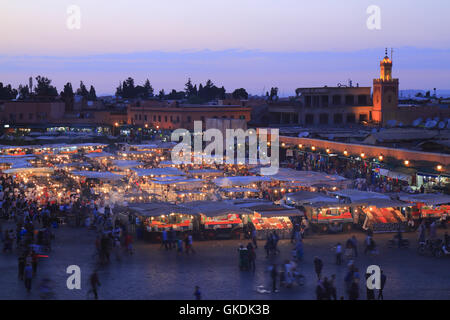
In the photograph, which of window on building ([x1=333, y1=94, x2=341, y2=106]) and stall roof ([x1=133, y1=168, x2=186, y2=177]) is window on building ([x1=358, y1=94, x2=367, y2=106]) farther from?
stall roof ([x1=133, y1=168, x2=186, y2=177])

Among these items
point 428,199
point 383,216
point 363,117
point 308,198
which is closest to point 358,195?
point 383,216

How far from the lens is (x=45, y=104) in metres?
64.6

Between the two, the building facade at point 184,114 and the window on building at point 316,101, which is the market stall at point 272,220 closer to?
the window on building at point 316,101

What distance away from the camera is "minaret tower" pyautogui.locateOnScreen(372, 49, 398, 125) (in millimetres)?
52594

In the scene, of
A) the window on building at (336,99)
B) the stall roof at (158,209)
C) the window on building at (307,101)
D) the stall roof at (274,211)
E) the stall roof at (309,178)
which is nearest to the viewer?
the stall roof at (158,209)

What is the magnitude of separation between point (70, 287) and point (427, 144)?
17.5 m

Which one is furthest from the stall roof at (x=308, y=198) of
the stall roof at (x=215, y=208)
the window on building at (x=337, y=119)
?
the window on building at (x=337, y=119)

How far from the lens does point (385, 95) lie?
53.1m

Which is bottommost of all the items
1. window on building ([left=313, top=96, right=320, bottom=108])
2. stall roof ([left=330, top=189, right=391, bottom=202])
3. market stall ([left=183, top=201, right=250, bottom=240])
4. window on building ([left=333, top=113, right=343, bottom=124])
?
market stall ([left=183, top=201, right=250, bottom=240])

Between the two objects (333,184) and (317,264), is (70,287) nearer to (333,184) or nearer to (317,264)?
(317,264)

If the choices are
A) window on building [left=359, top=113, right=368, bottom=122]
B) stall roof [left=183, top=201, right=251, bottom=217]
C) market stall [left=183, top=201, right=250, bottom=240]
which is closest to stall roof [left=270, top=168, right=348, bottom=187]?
Result: stall roof [left=183, top=201, right=251, bottom=217]

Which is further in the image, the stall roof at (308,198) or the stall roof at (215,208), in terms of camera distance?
the stall roof at (308,198)

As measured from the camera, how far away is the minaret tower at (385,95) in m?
52.6
